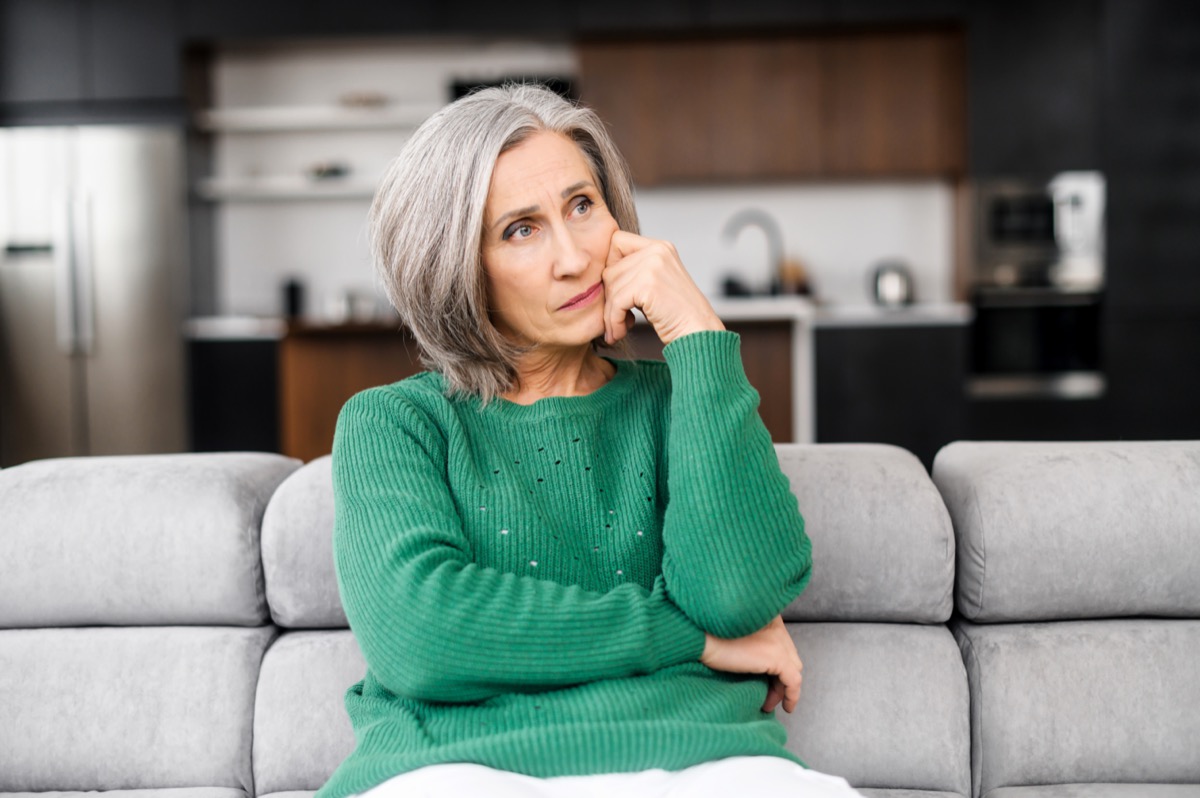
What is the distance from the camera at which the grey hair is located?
125 centimetres

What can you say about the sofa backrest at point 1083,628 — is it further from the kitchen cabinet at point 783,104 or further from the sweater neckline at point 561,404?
the kitchen cabinet at point 783,104

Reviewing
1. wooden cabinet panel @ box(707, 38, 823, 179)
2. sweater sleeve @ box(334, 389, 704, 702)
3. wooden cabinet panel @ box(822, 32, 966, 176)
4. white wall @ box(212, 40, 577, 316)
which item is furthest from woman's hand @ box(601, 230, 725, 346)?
white wall @ box(212, 40, 577, 316)

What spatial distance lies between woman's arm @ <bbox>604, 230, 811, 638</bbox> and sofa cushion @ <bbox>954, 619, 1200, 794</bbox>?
0.44 metres

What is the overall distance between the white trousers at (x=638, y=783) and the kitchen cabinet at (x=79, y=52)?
5.20 meters

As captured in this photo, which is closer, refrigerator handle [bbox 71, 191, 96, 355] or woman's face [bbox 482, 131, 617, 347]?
woman's face [bbox 482, 131, 617, 347]

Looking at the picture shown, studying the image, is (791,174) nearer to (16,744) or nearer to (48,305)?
(48,305)

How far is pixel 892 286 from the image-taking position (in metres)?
5.28

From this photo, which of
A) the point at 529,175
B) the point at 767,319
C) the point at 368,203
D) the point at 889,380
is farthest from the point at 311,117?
the point at 529,175

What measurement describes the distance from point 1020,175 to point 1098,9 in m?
0.85

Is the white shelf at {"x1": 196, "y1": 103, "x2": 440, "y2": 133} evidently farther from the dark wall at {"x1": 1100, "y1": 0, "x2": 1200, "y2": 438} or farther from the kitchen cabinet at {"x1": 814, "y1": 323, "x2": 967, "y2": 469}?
the dark wall at {"x1": 1100, "y1": 0, "x2": 1200, "y2": 438}

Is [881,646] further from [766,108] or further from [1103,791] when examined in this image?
[766,108]

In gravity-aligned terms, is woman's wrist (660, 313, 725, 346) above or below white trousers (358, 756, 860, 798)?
above

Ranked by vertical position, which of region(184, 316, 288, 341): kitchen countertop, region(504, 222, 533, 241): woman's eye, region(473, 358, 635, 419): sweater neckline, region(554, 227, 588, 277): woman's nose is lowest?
region(473, 358, 635, 419): sweater neckline

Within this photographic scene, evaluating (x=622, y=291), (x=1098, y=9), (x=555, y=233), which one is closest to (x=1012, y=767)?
(x=622, y=291)
